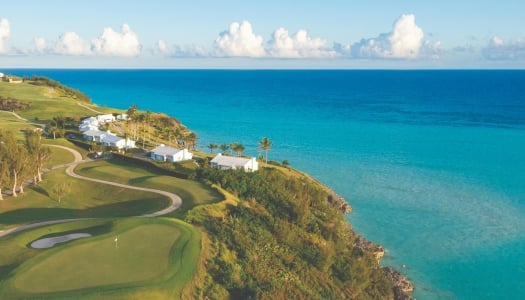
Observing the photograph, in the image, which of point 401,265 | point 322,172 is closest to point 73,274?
point 401,265

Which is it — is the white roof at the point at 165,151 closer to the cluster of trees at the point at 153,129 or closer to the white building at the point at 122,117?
the cluster of trees at the point at 153,129

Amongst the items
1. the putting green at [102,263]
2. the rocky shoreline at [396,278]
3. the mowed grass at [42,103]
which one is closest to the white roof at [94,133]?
the mowed grass at [42,103]

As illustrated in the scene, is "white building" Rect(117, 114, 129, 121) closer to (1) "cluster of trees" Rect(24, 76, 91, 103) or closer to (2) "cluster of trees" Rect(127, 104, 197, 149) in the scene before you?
(2) "cluster of trees" Rect(127, 104, 197, 149)

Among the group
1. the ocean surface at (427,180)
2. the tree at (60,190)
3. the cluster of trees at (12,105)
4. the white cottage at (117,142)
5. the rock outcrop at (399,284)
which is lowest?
the rock outcrop at (399,284)

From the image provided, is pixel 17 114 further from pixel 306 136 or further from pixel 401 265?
pixel 401 265

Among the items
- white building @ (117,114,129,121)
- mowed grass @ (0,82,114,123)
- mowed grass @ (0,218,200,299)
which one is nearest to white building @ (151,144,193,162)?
mowed grass @ (0,218,200,299)

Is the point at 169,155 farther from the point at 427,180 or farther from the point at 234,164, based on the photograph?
the point at 427,180
